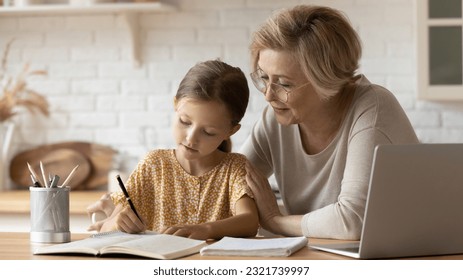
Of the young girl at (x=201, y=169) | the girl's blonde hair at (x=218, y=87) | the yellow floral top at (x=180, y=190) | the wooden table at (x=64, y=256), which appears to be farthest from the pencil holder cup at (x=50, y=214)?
the girl's blonde hair at (x=218, y=87)

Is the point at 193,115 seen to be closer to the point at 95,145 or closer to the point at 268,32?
the point at 268,32

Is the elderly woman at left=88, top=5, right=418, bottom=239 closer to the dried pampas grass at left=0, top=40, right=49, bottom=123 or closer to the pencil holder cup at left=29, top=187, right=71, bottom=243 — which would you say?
the pencil holder cup at left=29, top=187, right=71, bottom=243

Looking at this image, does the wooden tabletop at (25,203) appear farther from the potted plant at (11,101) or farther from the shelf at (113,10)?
the shelf at (113,10)

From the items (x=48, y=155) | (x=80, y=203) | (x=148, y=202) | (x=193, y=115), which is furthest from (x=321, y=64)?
(x=48, y=155)

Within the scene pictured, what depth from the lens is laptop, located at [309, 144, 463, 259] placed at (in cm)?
166

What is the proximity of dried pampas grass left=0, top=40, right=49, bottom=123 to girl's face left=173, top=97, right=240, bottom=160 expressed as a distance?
228 centimetres

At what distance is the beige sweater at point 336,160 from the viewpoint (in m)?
2.17

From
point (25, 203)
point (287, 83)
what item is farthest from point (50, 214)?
point (25, 203)

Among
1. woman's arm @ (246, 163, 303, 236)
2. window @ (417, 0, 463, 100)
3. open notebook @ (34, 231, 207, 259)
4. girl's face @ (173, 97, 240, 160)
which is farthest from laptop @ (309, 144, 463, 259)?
window @ (417, 0, 463, 100)

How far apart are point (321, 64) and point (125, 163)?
2206 mm

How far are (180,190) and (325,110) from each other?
47cm

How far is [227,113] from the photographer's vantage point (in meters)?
2.30

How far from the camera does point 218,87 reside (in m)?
2.29

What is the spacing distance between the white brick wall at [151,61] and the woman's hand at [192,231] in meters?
2.18
